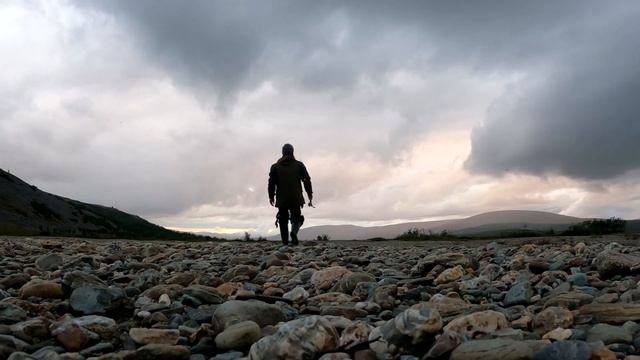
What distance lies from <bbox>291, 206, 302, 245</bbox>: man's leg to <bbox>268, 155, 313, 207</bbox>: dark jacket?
0.17 meters

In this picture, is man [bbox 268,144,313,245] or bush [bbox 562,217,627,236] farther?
bush [bbox 562,217,627,236]

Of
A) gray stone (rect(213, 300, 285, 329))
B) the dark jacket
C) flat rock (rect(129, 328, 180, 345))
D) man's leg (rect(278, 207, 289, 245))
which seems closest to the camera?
flat rock (rect(129, 328, 180, 345))

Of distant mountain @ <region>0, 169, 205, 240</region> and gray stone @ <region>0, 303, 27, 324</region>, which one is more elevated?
distant mountain @ <region>0, 169, 205, 240</region>

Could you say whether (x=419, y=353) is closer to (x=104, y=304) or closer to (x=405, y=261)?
(x=104, y=304)

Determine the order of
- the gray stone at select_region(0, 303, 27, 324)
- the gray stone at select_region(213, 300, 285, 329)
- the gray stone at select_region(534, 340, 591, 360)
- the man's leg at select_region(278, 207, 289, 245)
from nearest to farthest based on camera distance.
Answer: the gray stone at select_region(534, 340, 591, 360) < the gray stone at select_region(213, 300, 285, 329) < the gray stone at select_region(0, 303, 27, 324) < the man's leg at select_region(278, 207, 289, 245)

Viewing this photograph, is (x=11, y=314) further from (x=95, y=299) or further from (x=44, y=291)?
(x=44, y=291)

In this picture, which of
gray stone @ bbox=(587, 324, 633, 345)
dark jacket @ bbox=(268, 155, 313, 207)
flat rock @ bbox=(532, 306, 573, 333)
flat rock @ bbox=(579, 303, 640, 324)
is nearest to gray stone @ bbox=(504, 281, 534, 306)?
flat rock @ bbox=(579, 303, 640, 324)

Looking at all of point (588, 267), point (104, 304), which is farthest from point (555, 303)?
point (104, 304)

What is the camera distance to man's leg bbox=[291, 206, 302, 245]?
13.5m

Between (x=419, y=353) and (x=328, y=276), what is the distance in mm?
2774

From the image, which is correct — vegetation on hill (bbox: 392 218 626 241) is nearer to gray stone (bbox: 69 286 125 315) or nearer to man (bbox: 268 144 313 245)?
man (bbox: 268 144 313 245)

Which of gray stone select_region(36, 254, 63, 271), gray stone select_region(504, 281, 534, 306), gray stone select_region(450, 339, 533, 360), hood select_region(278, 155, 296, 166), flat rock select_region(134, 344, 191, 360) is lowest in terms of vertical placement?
flat rock select_region(134, 344, 191, 360)

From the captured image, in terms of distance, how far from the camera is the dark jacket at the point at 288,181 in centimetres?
1338

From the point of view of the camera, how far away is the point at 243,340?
3.53 meters
